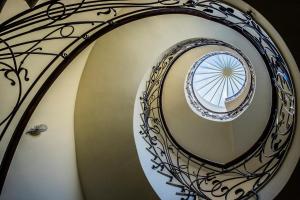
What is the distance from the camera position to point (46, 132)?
4.10 m

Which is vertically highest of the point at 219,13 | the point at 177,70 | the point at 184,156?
the point at 177,70

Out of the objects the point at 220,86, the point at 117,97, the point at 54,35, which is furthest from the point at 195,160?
the point at 220,86

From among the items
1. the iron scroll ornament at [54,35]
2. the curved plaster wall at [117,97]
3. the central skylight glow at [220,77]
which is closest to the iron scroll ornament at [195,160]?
the curved plaster wall at [117,97]

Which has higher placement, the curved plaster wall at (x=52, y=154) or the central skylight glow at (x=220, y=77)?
the central skylight glow at (x=220, y=77)

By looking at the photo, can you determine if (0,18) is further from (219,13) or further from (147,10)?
(219,13)

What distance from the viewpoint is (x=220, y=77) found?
368 inches

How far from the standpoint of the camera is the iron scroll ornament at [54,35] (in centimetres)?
275

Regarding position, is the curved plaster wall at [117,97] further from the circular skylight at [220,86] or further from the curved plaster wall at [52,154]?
the circular skylight at [220,86]

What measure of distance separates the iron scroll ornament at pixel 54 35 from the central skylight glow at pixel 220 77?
4.73m

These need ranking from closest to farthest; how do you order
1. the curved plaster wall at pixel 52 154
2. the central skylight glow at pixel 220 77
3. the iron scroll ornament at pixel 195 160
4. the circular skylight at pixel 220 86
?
the curved plaster wall at pixel 52 154, the iron scroll ornament at pixel 195 160, the circular skylight at pixel 220 86, the central skylight glow at pixel 220 77

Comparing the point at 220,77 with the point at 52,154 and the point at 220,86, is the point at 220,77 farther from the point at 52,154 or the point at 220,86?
the point at 52,154

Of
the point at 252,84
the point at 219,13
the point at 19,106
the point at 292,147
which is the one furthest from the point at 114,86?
the point at 252,84

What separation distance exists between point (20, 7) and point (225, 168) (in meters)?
4.12

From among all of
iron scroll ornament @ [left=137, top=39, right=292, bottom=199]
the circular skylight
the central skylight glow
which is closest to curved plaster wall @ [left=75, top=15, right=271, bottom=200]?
iron scroll ornament @ [left=137, top=39, right=292, bottom=199]
